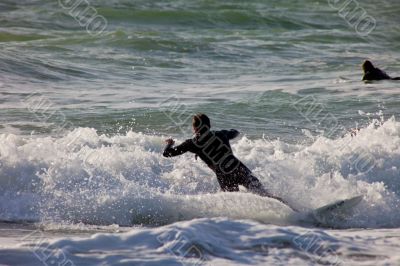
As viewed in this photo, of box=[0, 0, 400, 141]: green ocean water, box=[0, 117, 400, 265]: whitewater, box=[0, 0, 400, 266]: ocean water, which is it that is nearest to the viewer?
box=[0, 117, 400, 265]: whitewater

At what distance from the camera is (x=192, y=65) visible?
2259cm

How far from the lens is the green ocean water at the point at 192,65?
1631 cm

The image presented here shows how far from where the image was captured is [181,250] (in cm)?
753

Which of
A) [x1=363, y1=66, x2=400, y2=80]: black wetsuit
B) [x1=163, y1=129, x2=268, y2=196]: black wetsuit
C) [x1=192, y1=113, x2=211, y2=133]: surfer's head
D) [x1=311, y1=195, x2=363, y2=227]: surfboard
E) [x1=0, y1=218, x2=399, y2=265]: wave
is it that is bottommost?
[x1=311, y1=195, x2=363, y2=227]: surfboard

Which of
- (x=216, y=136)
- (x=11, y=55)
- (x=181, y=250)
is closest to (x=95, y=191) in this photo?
(x=216, y=136)

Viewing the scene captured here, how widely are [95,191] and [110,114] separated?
5068 mm

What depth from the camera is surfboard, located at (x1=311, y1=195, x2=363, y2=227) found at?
10312 millimetres

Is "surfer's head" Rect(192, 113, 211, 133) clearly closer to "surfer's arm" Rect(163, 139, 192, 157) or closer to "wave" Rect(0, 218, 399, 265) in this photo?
"surfer's arm" Rect(163, 139, 192, 157)

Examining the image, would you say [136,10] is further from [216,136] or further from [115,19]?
[216,136]

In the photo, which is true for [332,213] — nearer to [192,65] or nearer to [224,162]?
[224,162]

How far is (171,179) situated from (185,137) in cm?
234

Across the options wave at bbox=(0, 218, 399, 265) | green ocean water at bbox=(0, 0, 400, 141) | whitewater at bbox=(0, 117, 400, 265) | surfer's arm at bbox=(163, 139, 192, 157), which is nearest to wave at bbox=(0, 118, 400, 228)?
whitewater at bbox=(0, 117, 400, 265)

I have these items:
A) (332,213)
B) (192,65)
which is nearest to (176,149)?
(332,213)

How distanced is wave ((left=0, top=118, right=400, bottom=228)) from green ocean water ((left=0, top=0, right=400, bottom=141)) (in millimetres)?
1541
